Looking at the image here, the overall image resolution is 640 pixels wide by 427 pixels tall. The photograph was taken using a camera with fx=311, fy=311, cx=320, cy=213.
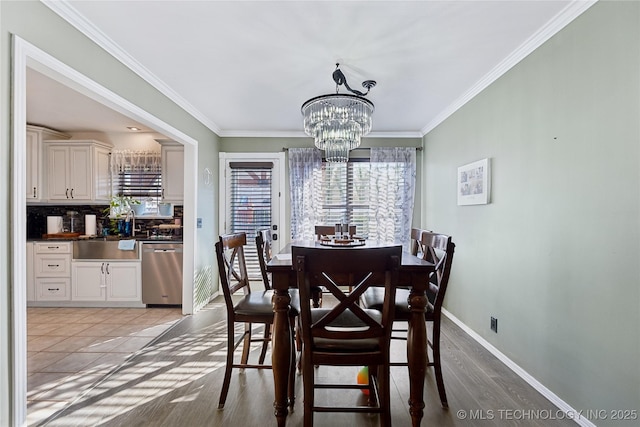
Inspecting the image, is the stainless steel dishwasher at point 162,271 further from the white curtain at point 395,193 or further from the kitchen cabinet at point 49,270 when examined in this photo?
the white curtain at point 395,193

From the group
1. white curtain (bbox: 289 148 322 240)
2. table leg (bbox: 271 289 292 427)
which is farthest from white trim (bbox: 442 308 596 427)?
white curtain (bbox: 289 148 322 240)

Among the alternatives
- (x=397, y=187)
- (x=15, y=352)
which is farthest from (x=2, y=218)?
(x=397, y=187)

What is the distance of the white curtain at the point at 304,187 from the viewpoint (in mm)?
4723

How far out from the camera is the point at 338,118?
2.60 m

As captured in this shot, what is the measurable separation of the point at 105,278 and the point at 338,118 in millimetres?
3692

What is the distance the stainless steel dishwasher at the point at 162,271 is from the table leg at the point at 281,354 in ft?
9.29

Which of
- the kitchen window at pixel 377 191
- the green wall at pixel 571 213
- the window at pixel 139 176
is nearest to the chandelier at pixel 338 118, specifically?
the green wall at pixel 571 213

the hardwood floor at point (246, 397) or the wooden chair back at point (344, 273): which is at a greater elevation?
the wooden chair back at point (344, 273)

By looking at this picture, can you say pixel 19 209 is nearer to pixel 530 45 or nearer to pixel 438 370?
pixel 438 370

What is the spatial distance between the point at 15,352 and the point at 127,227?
10.8 feet

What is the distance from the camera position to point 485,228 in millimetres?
2955

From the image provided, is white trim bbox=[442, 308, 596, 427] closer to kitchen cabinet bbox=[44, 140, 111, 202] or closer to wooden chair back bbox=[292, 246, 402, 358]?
wooden chair back bbox=[292, 246, 402, 358]

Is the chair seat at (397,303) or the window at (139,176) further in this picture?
the window at (139,176)

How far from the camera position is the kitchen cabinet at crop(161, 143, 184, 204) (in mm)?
4305
